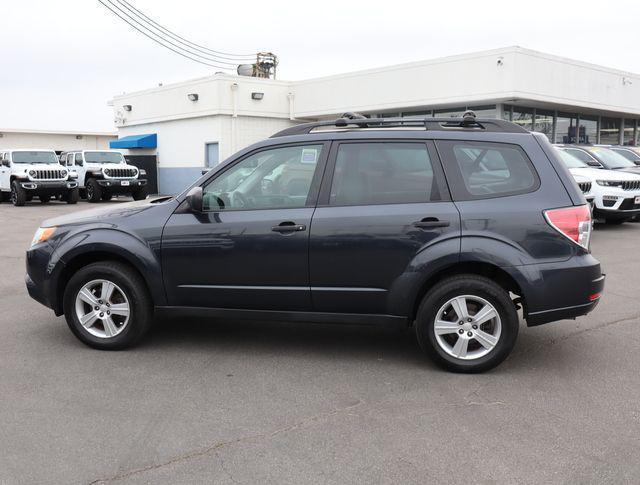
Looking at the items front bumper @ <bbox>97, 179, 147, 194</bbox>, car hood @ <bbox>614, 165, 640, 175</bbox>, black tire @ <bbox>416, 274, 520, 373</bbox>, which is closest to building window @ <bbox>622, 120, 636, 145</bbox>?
car hood @ <bbox>614, 165, 640, 175</bbox>

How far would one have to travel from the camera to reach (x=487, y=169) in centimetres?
457

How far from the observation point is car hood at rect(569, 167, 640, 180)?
1252 centimetres

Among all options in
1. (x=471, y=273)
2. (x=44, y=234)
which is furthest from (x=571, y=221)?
(x=44, y=234)

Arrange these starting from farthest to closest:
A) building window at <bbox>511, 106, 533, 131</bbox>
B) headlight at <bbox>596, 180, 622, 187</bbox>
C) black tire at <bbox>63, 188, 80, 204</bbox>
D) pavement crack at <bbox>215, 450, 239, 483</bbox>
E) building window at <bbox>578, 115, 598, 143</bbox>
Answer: building window at <bbox>578, 115, 598, 143</bbox> < black tire at <bbox>63, 188, 80, 204</bbox> < building window at <bbox>511, 106, 533, 131</bbox> < headlight at <bbox>596, 180, 622, 187</bbox> < pavement crack at <bbox>215, 450, 239, 483</bbox>

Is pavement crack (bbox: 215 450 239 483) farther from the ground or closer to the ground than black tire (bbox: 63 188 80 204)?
closer to the ground

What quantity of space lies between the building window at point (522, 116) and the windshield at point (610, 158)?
560cm

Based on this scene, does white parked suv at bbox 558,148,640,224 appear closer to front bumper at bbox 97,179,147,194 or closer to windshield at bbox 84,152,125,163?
front bumper at bbox 97,179,147,194

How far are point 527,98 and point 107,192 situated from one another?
1498 centimetres

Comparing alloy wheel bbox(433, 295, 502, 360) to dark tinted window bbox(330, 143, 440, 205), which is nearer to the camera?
alloy wheel bbox(433, 295, 502, 360)

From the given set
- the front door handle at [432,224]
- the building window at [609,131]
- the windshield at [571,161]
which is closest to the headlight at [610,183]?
the windshield at [571,161]

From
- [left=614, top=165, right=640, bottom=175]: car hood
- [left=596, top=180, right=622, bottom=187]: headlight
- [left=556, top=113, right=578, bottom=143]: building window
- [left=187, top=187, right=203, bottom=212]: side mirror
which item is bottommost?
[left=187, top=187, right=203, bottom=212]: side mirror

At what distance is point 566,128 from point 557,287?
792 inches

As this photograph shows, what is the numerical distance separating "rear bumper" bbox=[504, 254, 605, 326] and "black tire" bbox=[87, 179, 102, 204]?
20751 millimetres

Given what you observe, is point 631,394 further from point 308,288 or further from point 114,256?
point 114,256
